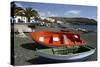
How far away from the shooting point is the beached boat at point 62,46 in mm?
4020

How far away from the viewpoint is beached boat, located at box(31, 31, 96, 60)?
402cm

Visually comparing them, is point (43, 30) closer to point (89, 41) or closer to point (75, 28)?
point (75, 28)

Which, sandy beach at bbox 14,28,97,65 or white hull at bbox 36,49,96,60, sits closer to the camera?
sandy beach at bbox 14,28,97,65

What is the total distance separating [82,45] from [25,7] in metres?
1.23

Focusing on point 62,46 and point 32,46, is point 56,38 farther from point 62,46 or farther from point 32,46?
point 32,46

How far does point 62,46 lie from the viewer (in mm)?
4176

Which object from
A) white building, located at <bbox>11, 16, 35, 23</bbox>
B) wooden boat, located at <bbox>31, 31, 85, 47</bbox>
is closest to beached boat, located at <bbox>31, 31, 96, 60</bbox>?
wooden boat, located at <bbox>31, 31, 85, 47</bbox>

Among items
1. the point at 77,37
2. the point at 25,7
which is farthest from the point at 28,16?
the point at 77,37

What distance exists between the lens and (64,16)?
4184mm

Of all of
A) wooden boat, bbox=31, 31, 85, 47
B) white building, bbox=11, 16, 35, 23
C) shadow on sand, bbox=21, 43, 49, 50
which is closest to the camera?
white building, bbox=11, 16, 35, 23

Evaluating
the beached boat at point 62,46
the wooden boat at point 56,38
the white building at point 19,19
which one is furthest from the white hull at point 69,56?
the white building at point 19,19

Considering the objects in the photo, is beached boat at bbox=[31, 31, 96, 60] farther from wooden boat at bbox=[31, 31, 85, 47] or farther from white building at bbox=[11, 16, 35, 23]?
white building at bbox=[11, 16, 35, 23]

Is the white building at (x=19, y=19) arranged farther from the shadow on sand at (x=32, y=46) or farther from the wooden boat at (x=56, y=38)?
the shadow on sand at (x=32, y=46)
